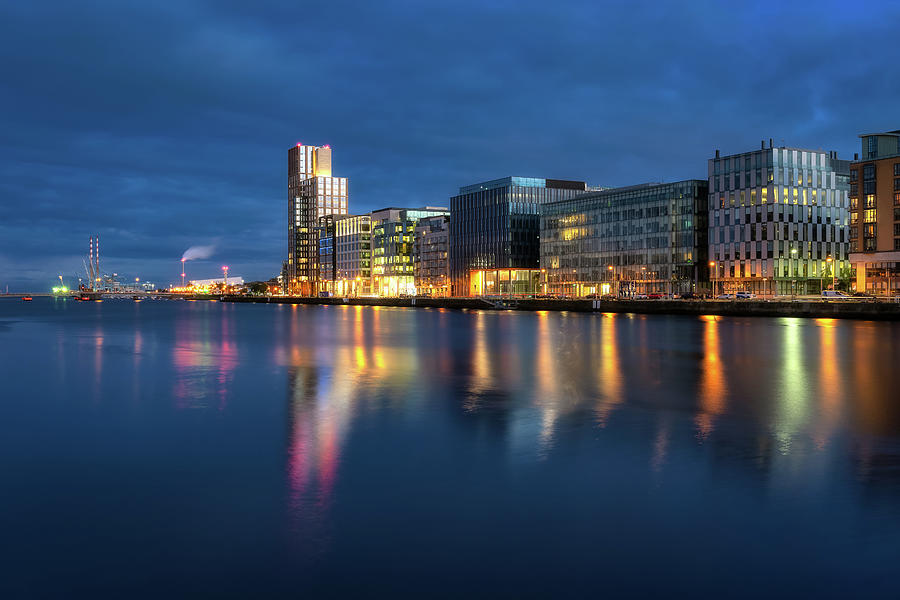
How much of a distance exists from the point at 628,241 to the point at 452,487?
15322 centimetres

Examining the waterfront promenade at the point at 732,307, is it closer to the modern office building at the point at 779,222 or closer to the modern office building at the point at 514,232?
the modern office building at the point at 779,222

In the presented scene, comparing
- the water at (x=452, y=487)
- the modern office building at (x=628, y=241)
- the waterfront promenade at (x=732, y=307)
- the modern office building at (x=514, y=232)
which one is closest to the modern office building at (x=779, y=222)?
the modern office building at (x=628, y=241)

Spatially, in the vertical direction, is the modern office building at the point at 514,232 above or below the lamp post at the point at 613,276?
above

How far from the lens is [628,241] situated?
162375 mm

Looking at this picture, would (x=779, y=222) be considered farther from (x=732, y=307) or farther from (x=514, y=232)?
(x=514, y=232)

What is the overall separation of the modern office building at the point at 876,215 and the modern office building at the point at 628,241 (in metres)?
27.3

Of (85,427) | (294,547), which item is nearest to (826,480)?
(294,547)

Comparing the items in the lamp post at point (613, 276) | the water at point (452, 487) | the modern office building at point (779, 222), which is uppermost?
the modern office building at point (779, 222)

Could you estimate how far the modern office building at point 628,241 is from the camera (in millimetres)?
154000

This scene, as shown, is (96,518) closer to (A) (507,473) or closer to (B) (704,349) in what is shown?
(A) (507,473)

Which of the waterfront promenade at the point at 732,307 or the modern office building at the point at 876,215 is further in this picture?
the modern office building at the point at 876,215

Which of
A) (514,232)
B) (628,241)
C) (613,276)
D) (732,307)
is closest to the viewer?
(732,307)

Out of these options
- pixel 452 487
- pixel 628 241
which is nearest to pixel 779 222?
pixel 628 241

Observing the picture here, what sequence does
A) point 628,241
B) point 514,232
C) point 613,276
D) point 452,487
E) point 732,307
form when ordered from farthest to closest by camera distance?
point 514,232 < point 613,276 < point 628,241 < point 732,307 < point 452,487
